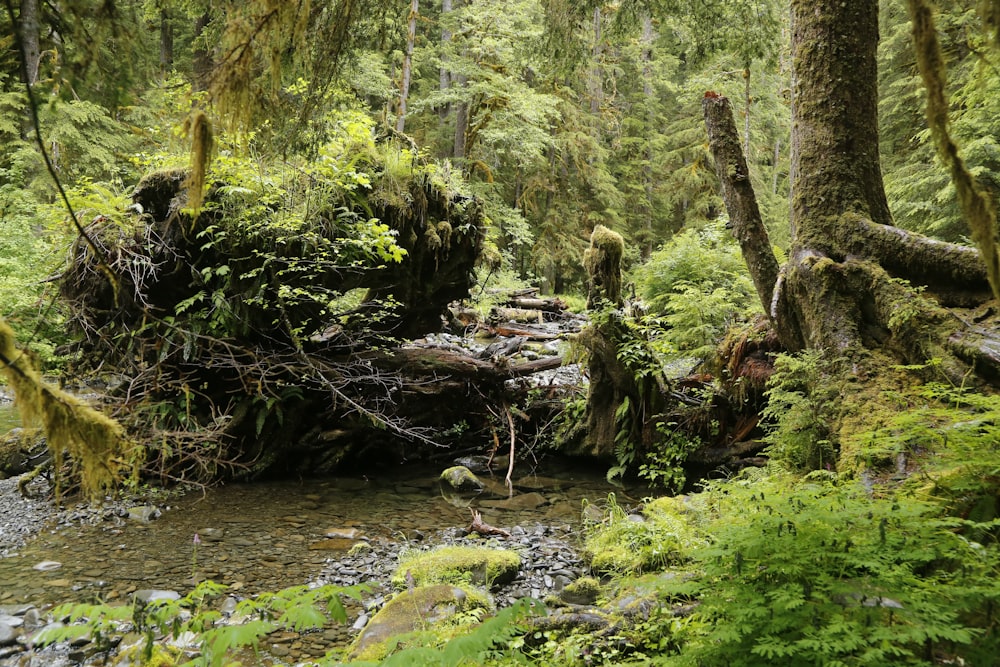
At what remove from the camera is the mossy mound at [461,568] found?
4.86m

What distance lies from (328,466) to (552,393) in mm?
3819

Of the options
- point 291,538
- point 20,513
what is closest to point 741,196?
point 291,538

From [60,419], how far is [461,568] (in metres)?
3.65

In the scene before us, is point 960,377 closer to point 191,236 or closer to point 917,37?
point 917,37

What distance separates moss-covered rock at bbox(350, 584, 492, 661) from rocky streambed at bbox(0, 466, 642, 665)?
0.39m

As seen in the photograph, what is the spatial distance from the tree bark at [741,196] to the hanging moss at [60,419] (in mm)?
6540

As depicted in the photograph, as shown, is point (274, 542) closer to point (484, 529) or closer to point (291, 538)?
point (291, 538)

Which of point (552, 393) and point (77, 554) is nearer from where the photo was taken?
point (77, 554)

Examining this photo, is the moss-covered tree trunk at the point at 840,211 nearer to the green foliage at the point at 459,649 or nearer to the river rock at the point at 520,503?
the river rock at the point at 520,503

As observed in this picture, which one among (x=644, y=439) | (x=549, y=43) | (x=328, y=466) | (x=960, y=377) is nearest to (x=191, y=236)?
(x=328, y=466)

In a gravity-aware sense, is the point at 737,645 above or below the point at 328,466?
above

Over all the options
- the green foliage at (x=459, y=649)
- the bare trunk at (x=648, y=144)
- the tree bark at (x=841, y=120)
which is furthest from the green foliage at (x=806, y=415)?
the bare trunk at (x=648, y=144)

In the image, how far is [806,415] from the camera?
4.98 m

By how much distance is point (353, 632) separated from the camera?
4.21 metres
